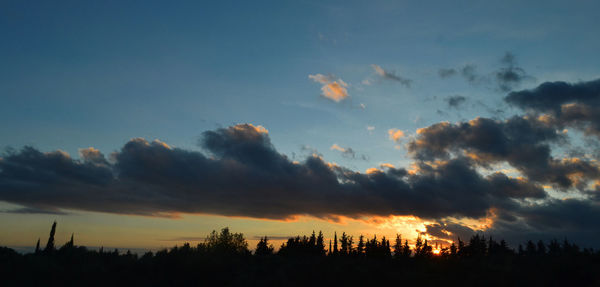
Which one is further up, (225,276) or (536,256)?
(536,256)

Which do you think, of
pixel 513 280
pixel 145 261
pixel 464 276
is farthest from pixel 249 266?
pixel 513 280

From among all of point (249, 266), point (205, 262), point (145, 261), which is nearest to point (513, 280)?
point (249, 266)

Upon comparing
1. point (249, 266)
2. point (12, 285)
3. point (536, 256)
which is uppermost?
point (536, 256)

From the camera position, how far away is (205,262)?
28844 mm

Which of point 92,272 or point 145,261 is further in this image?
point 145,261

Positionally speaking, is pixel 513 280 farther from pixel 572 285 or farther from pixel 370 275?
pixel 370 275

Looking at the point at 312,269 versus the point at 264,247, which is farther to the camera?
the point at 264,247

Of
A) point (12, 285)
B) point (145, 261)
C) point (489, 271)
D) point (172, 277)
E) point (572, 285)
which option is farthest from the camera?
point (145, 261)

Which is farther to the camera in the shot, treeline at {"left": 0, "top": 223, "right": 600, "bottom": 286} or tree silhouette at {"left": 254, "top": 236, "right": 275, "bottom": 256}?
tree silhouette at {"left": 254, "top": 236, "right": 275, "bottom": 256}

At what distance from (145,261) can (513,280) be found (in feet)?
88.0

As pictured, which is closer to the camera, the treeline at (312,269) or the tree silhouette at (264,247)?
the treeline at (312,269)

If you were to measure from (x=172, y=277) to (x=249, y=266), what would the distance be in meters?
5.62

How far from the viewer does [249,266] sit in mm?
28953

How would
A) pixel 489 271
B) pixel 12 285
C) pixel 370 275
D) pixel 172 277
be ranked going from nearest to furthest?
pixel 489 271 → pixel 370 275 → pixel 12 285 → pixel 172 277
